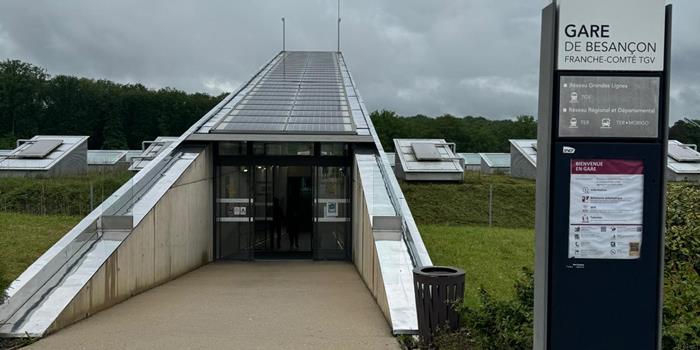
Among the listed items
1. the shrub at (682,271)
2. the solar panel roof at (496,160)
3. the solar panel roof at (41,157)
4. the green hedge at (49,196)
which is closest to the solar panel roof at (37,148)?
the solar panel roof at (41,157)

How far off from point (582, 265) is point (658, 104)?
1163 millimetres

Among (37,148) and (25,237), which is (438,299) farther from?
(37,148)

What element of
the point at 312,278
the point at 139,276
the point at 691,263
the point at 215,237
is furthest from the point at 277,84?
the point at 691,263

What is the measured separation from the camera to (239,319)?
7906 mm

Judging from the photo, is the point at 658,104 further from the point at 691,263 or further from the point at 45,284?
the point at 45,284

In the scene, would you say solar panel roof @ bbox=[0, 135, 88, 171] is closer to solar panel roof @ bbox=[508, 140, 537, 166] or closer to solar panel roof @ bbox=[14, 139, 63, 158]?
solar panel roof @ bbox=[14, 139, 63, 158]

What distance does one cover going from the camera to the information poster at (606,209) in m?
4.06

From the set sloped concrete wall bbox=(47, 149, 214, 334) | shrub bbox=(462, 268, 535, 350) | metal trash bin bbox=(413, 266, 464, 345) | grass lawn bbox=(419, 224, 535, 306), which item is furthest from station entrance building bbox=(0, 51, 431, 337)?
grass lawn bbox=(419, 224, 535, 306)

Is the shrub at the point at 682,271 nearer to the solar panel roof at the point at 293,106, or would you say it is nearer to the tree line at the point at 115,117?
the solar panel roof at the point at 293,106

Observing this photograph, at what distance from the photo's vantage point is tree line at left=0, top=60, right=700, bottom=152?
7019 centimetres

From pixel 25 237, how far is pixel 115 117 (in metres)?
62.4

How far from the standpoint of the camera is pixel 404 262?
8789 mm

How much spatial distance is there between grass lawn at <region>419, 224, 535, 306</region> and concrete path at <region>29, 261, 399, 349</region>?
6.58 feet

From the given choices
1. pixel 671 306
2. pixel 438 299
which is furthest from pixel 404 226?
pixel 671 306
